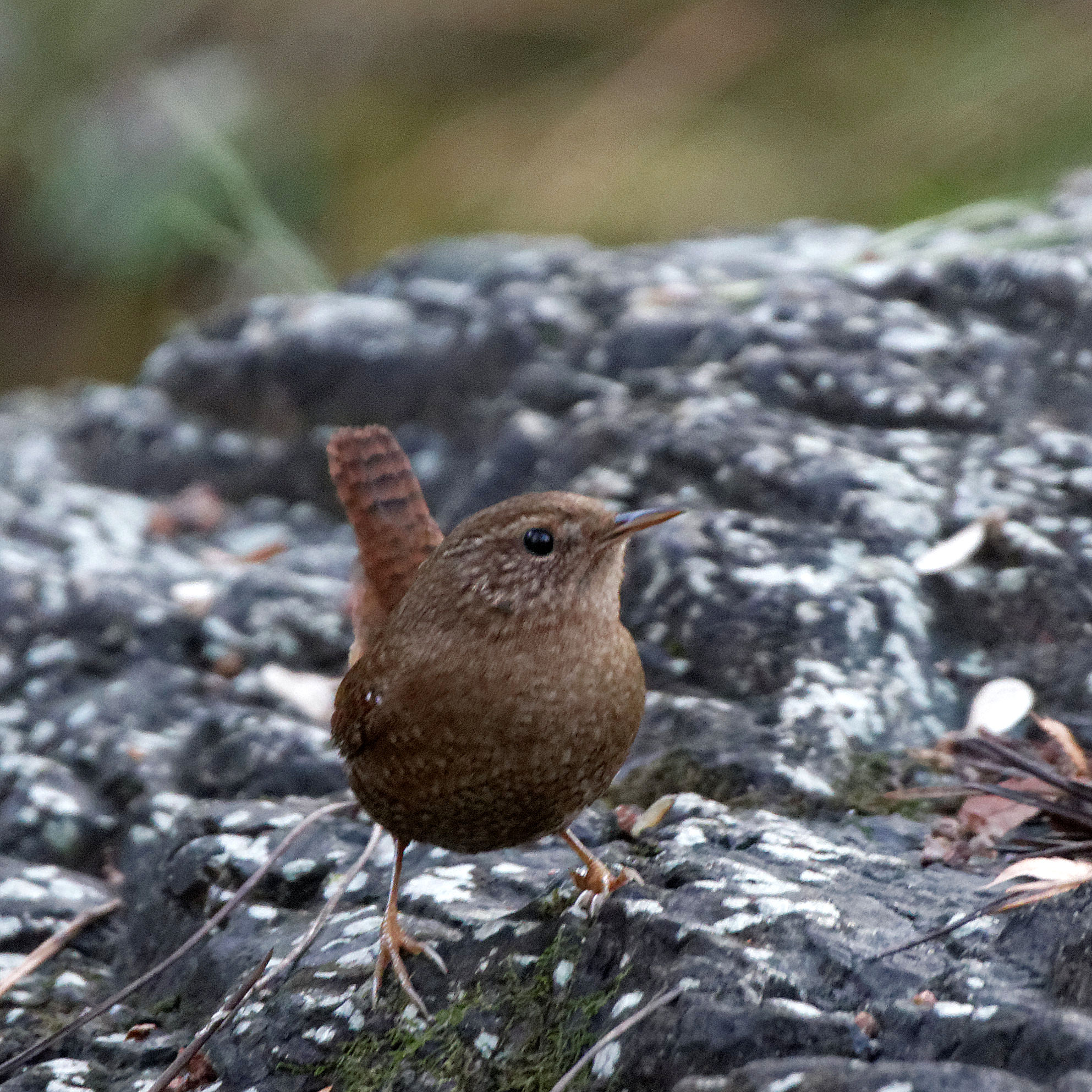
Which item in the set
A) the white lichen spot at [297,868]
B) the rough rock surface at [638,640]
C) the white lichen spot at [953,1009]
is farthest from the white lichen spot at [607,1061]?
the white lichen spot at [297,868]

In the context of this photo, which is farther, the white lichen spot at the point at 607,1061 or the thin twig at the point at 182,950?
the thin twig at the point at 182,950

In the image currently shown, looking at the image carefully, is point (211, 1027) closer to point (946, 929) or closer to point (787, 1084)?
point (787, 1084)

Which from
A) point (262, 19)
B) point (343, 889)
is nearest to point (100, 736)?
point (343, 889)

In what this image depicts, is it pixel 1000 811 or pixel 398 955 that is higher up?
pixel 398 955

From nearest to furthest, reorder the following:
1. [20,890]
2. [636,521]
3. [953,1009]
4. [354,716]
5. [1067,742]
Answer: [953,1009] < [636,521] < [354,716] < [1067,742] < [20,890]

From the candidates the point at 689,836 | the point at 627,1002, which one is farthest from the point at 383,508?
the point at 627,1002

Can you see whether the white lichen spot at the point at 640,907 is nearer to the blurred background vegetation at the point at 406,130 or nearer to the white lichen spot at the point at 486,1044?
the white lichen spot at the point at 486,1044
